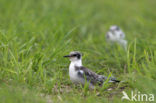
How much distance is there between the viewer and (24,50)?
5.85 m

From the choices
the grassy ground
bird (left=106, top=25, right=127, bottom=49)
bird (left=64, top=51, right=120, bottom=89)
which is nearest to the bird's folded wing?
bird (left=64, top=51, right=120, bottom=89)

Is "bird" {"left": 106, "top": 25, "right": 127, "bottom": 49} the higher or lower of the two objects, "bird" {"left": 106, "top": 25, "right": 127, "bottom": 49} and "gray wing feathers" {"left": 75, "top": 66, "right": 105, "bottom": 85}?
the higher

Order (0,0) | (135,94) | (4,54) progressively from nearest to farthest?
(135,94)
(4,54)
(0,0)

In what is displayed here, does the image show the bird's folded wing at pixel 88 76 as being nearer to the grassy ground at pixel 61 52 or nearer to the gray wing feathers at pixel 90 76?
the gray wing feathers at pixel 90 76

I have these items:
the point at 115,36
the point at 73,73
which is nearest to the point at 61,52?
the point at 73,73

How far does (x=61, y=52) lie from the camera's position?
5.91 meters

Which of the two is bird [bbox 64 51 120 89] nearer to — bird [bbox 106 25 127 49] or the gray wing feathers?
the gray wing feathers

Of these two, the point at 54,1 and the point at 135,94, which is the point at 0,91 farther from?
the point at 54,1

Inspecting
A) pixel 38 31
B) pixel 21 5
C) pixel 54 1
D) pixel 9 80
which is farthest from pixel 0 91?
pixel 54 1

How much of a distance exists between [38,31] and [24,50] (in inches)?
62.1

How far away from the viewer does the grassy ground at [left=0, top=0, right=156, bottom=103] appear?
4875 millimetres

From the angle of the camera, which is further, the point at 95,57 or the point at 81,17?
the point at 81,17

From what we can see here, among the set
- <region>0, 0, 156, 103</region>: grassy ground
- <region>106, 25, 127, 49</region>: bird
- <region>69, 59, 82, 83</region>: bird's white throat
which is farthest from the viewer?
<region>106, 25, 127, 49</region>: bird

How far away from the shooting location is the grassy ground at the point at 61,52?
4.88 m
